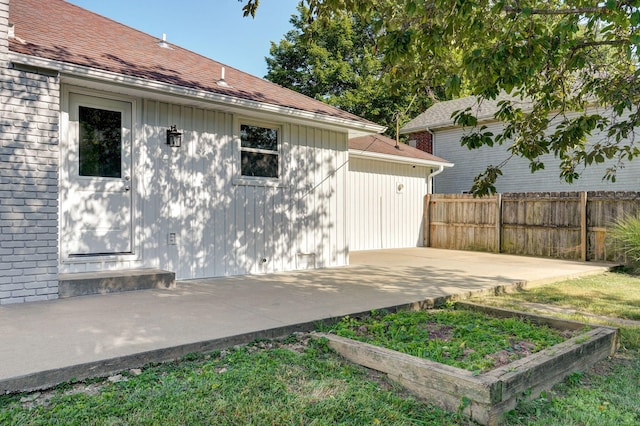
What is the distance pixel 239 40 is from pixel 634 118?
17.7m

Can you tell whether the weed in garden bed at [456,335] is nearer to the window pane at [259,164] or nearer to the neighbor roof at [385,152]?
the window pane at [259,164]

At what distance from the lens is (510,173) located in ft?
48.6

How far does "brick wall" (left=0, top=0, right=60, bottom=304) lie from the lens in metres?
4.68

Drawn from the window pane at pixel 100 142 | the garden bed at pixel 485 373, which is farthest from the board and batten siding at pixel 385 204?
the garden bed at pixel 485 373

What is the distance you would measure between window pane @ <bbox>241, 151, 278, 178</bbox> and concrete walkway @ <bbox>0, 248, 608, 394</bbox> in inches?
66.9

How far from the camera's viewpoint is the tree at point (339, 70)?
902 inches

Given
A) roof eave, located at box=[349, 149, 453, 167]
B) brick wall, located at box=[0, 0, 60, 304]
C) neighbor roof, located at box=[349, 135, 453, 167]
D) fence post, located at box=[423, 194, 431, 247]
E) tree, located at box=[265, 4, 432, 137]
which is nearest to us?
brick wall, located at box=[0, 0, 60, 304]

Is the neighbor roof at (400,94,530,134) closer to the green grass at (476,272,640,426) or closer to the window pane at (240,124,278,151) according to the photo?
the window pane at (240,124,278,151)

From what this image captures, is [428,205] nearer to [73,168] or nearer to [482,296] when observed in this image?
[482,296]

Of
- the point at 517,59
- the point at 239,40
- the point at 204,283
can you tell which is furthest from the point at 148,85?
the point at 239,40

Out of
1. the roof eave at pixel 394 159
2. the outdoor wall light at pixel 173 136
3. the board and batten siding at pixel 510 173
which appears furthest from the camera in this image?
the board and batten siding at pixel 510 173

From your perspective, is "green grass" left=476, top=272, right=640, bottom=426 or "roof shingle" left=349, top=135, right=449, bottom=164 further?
"roof shingle" left=349, top=135, right=449, bottom=164

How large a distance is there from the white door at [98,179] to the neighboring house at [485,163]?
1010 cm

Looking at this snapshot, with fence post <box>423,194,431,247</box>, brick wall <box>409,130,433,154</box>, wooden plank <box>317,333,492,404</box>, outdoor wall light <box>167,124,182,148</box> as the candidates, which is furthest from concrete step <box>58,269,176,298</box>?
brick wall <box>409,130,433,154</box>
